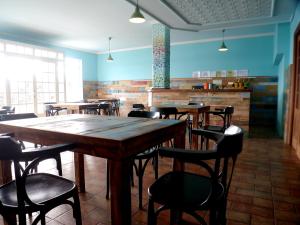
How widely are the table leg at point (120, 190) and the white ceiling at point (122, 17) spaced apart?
4050 millimetres

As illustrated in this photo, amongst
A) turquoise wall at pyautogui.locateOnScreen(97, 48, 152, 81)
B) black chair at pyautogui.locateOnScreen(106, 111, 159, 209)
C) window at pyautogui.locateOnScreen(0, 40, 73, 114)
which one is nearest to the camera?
black chair at pyautogui.locateOnScreen(106, 111, 159, 209)

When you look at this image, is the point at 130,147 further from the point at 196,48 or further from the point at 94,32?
the point at 196,48

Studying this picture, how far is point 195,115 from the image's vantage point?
3768mm

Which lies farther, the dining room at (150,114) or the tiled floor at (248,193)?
the tiled floor at (248,193)

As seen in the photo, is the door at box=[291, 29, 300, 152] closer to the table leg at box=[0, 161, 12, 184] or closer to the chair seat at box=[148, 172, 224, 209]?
the chair seat at box=[148, 172, 224, 209]

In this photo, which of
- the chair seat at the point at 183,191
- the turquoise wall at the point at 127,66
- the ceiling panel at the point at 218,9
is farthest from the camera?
the turquoise wall at the point at 127,66

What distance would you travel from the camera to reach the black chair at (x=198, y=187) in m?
1.07

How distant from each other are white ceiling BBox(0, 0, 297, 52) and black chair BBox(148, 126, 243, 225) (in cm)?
404

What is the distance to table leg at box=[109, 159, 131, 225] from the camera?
46.2 inches

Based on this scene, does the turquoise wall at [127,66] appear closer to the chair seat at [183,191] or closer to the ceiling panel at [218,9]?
the ceiling panel at [218,9]

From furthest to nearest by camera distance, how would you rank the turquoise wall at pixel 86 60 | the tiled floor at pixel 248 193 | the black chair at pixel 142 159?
the turquoise wall at pixel 86 60, the black chair at pixel 142 159, the tiled floor at pixel 248 193

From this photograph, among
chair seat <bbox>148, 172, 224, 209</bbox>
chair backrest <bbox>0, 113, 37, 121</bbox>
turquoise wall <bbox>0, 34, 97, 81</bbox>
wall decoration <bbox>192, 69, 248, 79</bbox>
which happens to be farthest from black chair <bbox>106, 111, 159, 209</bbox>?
turquoise wall <bbox>0, 34, 97, 81</bbox>

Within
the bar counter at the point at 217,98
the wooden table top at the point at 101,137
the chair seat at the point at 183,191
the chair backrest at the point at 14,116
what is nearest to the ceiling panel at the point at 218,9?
the bar counter at the point at 217,98

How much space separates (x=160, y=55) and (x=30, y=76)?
4.66m
